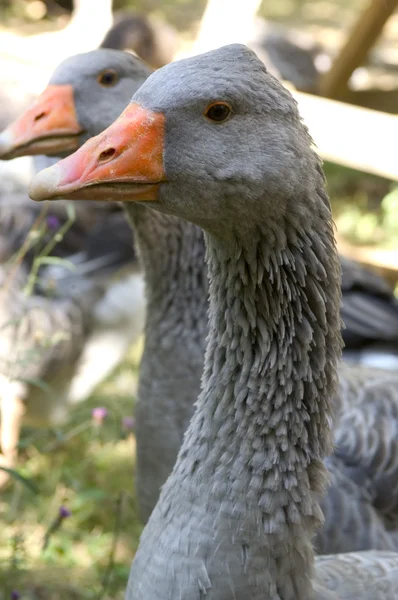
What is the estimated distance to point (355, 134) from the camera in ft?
15.5

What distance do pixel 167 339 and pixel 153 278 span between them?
0.23 meters

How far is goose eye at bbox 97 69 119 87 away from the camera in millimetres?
2842

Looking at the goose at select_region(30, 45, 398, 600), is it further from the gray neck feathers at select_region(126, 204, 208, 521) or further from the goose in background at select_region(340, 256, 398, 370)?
the goose in background at select_region(340, 256, 398, 370)

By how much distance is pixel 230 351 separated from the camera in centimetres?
197

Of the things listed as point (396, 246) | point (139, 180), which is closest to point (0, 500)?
point (139, 180)

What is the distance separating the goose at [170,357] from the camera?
108 inches

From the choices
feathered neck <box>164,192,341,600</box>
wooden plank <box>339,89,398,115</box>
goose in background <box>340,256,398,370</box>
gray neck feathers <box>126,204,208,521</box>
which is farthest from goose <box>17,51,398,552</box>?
wooden plank <box>339,89,398,115</box>

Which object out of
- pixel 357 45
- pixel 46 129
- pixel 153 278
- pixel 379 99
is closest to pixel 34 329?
pixel 153 278

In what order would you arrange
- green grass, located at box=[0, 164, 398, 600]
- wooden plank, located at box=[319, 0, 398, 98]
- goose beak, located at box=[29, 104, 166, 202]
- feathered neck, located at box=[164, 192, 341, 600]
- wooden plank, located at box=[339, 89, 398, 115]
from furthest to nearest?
wooden plank, located at box=[339, 89, 398, 115], wooden plank, located at box=[319, 0, 398, 98], green grass, located at box=[0, 164, 398, 600], feathered neck, located at box=[164, 192, 341, 600], goose beak, located at box=[29, 104, 166, 202]

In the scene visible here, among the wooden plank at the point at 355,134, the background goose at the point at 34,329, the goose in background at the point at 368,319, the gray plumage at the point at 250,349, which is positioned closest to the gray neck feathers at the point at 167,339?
the gray plumage at the point at 250,349

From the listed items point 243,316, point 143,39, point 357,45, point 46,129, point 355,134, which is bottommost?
point 243,316

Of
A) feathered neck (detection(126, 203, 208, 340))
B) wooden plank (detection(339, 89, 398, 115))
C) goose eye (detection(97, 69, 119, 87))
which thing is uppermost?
wooden plank (detection(339, 89, 398, 115))

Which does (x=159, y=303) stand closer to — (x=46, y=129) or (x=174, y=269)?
(x=174, y=269)

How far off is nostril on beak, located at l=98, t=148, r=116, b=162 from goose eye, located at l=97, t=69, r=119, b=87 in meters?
1.22
